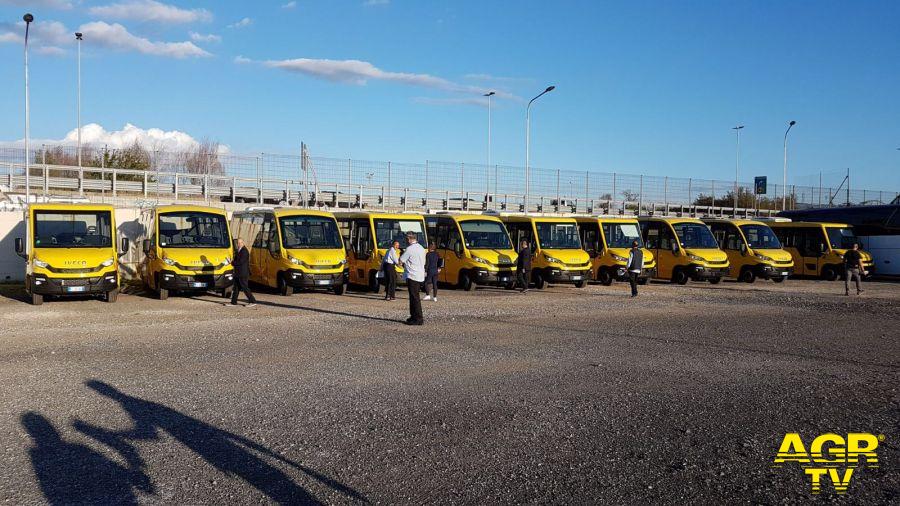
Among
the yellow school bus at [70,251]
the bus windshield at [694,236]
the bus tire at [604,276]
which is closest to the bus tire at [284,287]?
the yellow school bus at [70,251]

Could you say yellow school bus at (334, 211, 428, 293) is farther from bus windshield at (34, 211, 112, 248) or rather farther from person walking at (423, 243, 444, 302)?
bus windshield at (34, 211, 112, 248)

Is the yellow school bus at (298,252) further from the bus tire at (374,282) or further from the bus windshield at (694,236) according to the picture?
the bus windshield at (694,236)

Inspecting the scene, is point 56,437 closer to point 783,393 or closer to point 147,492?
point 147,492

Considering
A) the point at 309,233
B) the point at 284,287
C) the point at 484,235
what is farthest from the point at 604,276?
the point at 284,287

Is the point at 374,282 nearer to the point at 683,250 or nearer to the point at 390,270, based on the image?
the point at 390,270

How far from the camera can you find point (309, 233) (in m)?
22.2

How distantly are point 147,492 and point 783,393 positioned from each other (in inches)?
289

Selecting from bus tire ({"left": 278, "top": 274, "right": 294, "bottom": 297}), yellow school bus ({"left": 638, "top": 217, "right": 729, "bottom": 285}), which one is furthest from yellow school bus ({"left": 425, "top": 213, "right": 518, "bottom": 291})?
yellow school bus ({"left": 638, "top": 217, "right": 729, "bottom": 285})

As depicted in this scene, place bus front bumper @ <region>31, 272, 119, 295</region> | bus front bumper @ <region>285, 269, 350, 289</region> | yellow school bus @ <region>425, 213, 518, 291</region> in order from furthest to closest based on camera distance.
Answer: yellow school bus @ <region>425, 213, 518, 291</region>, bus front bumper @ <region>285, 269, 350, 289</region>, bus front bumper @ <region>31, 272, 119, 295</region>

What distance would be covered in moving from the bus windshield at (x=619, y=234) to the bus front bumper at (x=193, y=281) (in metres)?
13.7

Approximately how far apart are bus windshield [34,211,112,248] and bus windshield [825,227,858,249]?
91.3 feet

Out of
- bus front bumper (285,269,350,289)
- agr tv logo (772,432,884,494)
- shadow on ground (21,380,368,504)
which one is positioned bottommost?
agr tv logo (772,432,884,494)

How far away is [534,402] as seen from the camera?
8938 millimetres

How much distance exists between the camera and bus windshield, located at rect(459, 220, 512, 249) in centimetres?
2452
